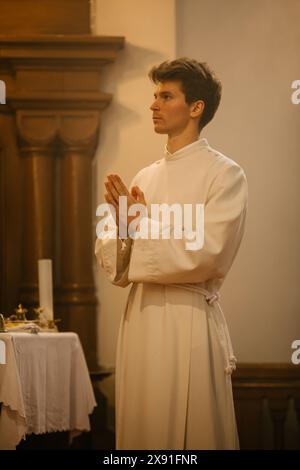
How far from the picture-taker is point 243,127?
5355mm

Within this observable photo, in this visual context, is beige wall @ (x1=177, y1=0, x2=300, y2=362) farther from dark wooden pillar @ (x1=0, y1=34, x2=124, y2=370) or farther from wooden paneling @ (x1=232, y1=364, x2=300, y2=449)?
dark wooden pillar @ (x1=0, y1=34, x2=124, y2=370)

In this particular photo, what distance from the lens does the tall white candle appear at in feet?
15.7

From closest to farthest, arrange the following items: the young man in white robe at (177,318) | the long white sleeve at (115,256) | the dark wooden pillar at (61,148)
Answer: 1. the young man in white robe at (177,318)
2. the long white sleeve at (115,256)
3. the dark wooden pillar at (61,148)

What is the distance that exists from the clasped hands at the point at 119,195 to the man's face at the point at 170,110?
0.31 meters

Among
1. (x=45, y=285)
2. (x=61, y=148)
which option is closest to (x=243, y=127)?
(x=61, y=148)

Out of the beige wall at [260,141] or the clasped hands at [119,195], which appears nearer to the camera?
the clasped hands at [119,195]

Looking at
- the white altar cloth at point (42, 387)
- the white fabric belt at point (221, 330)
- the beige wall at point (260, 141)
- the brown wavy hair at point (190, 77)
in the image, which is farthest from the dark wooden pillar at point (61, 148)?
the white fabric belt at point (221, 330)

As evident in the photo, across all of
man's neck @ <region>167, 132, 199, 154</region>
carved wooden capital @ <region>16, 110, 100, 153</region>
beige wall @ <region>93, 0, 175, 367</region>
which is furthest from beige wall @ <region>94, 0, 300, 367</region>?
man's neck @ <region>167, 132, 199, 154</region>

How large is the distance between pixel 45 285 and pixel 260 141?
5.15 feet

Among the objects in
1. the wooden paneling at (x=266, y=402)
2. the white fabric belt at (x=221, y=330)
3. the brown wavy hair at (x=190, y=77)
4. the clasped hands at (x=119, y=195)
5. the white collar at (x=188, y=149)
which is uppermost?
the brown wavy hair at (x=190, y=77)

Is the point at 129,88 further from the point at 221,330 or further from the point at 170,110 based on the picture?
the point at 221,330

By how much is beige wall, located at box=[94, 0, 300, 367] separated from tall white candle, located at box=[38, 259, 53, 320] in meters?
0.49

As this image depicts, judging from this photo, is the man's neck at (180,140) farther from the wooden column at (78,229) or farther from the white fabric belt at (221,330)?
the wooden column at (78,229)

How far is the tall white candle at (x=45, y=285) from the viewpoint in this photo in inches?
189
